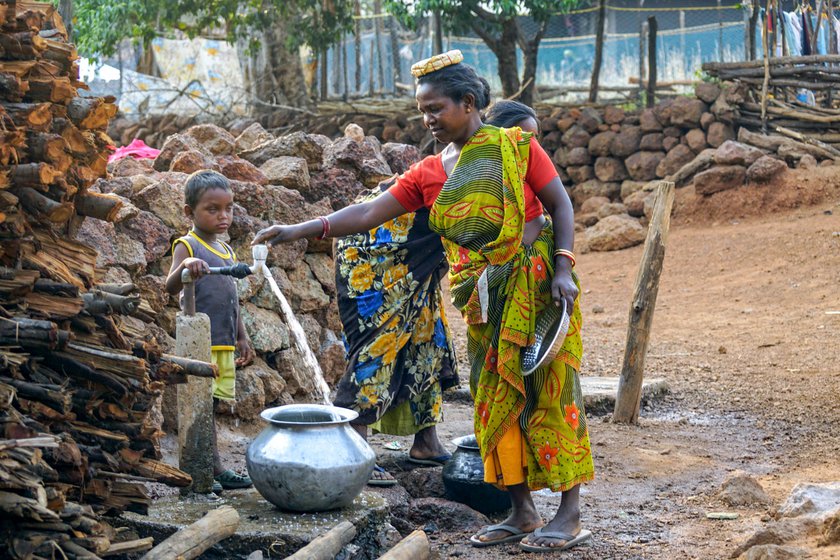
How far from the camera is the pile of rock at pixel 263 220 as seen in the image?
203 inches

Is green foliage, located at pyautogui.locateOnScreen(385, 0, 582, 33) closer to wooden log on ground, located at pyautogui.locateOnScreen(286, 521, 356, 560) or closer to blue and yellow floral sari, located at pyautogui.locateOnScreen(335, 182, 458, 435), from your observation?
blue and yellow floral sari, located at pyautogui.locateOnScreen(335, 182, 458, 435)

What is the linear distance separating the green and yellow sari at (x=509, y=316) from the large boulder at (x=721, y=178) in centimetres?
972

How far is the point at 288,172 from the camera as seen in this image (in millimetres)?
6414

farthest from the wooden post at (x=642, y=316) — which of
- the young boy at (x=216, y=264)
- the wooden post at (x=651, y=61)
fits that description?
the wooden post at (x=651, y=61)

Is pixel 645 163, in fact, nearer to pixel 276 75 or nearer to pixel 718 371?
pixel 276 75

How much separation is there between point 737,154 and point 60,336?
11314 mm

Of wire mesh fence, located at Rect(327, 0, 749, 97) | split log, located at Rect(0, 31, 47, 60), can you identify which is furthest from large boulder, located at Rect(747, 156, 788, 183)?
split log, located at Rect(0, 31, 47, 60)

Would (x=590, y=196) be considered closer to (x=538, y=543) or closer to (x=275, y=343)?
(x=275, y=343)

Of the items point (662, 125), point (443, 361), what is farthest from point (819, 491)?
point (662, 125)

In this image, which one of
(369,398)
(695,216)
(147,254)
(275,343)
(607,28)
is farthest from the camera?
(607,28)

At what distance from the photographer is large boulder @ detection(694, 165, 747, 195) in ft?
42.4

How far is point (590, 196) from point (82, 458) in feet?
40.2

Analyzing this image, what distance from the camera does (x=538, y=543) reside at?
3.79m

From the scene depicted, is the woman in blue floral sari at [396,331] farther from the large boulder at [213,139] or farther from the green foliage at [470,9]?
the green foliage at [470,9]
